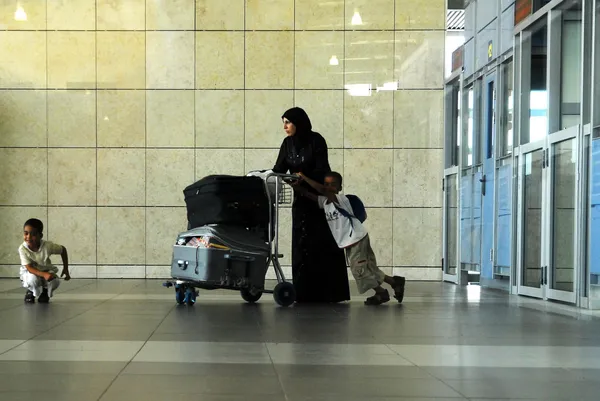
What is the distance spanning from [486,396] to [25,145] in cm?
1378

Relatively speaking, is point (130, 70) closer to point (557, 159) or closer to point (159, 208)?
point (159, 208)

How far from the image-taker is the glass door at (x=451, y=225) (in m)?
16.5

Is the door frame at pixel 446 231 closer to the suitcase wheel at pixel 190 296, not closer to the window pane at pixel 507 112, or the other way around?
the window pane at pixel 507 112

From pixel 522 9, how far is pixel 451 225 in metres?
4.66

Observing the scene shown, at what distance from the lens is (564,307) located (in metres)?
10.6

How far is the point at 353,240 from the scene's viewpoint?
412 inches

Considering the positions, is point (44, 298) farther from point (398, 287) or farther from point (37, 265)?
point (398, 287)

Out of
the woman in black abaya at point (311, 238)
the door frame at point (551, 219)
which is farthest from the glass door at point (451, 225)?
the woman in black abaya at point (311, 238)

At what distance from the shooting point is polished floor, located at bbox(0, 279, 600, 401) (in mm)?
4496

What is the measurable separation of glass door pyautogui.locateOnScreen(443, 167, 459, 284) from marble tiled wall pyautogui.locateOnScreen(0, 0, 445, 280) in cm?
21

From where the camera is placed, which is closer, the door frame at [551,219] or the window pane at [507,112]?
the door frame at [551,219]

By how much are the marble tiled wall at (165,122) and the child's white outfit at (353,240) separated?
6365 mm

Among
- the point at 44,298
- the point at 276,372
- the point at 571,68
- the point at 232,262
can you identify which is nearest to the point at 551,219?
the point at 571,68

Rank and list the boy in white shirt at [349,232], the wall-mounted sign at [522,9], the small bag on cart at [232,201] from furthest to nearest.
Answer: the wall-mounted sign at [522,9], the boy in white shirt at [349,232], the small bag on cart at [232,201]
